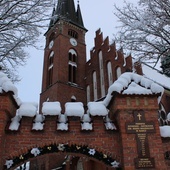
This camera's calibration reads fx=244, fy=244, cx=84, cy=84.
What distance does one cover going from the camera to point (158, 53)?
704cm

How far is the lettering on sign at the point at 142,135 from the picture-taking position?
3664 millimetres

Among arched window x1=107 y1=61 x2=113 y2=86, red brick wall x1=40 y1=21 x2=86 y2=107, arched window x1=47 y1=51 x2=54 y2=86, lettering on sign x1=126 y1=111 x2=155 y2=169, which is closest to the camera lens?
lettering on sign x1=126 y1=111 x2=155 y2=169

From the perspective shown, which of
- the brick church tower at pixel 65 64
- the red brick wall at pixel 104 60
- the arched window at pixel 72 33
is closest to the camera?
the red brick wall at pixel 104 60

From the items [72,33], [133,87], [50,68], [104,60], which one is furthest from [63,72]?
[133,87]

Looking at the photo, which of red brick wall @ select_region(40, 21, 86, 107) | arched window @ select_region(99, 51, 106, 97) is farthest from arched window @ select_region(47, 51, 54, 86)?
arched window @ select_region(99, 51, 106, 97)

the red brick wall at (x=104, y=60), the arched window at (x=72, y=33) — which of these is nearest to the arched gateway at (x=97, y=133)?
the red brick wall at (x=104, y=60)

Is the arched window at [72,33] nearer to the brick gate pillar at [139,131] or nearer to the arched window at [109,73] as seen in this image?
the arched window at [109,73]

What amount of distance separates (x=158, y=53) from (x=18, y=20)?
13.1 ft

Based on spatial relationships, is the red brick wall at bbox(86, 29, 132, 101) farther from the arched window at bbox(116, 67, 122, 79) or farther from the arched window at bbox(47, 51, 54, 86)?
the arched window at bbox(47, 51, 54, 86)

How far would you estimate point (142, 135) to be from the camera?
3.88 meters

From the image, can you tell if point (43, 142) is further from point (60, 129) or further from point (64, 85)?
point (64, 85)

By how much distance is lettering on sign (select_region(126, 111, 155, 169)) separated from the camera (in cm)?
366

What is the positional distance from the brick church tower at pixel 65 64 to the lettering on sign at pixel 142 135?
15514 millimetres

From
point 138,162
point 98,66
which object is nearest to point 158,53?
point 138,162
